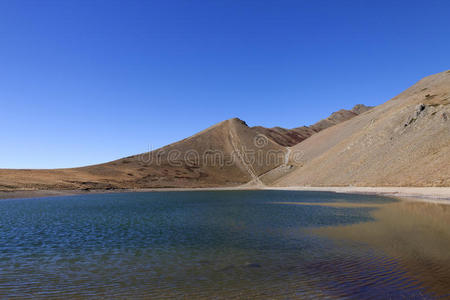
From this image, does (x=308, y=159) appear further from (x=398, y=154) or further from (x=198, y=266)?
(x=198, y=266)

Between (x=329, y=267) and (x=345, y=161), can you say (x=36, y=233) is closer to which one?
(x=329, y=267)

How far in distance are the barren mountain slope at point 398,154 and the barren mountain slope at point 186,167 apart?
38.1 meters

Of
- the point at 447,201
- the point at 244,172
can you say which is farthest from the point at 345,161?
the point at 244,172

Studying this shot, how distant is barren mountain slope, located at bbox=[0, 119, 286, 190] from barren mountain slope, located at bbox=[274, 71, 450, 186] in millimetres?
38092

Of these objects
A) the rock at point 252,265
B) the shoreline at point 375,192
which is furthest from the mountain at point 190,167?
the rock at point 252,265

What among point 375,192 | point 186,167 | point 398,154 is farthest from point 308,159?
point 375,192

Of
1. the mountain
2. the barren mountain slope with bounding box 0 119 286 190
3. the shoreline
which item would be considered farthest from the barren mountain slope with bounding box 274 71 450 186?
the barren mountain slope with bounding box 0 119 286 190

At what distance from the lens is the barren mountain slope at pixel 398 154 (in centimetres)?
5849

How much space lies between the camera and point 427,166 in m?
57.6

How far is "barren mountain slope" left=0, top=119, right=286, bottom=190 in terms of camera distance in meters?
95.1

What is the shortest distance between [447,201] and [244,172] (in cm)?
10381

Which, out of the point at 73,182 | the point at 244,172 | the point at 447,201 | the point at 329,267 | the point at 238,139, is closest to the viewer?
the point at 329,267

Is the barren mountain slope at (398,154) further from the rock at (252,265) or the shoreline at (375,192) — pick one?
the rock at (252,265)

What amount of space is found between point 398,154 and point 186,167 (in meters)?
92.2
